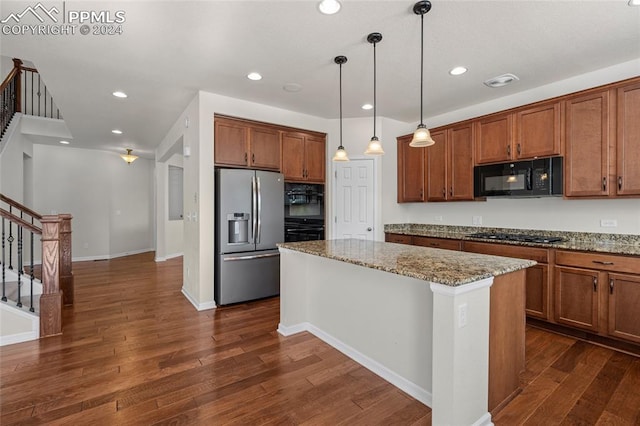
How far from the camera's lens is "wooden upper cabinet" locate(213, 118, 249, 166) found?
3920 mm

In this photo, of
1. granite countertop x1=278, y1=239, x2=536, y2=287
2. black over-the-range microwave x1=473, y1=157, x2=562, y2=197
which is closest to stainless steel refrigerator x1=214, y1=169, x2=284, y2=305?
granite countertop x1=278, y1=239, x2=536, y2=287

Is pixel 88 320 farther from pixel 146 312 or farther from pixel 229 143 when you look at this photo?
pixel 229 143

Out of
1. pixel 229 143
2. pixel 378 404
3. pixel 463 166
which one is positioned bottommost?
pixel 378 404

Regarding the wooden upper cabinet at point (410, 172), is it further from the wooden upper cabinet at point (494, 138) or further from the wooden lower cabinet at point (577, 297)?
the wooden lower cabinet at point (577, 297)

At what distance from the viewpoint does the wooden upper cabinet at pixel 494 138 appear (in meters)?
3.64

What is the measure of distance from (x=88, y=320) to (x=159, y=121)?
318 cm

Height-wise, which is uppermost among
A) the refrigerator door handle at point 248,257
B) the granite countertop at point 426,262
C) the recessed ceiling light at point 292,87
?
the recessed ceiling light at point 292,87

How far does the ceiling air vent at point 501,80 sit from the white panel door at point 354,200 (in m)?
1.88

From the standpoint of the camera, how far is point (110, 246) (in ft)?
24.7

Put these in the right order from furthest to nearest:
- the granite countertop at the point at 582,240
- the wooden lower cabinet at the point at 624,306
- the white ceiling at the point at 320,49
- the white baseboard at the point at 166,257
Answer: the white baseboard at the point at 166,257 < the granite countertop at the point at 582,240 < the wooden lower cabinet at the point at 624,306 < the white ceiling at the point at 320,49

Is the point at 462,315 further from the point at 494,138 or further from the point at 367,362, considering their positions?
the point at 494,138

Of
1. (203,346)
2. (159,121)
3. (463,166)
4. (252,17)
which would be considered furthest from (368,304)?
(159,121)

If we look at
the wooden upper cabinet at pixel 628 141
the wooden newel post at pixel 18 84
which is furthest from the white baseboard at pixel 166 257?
the wooden upper cabinet at pixel 628 141

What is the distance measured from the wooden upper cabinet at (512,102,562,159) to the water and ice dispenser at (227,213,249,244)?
3416 millimetres
